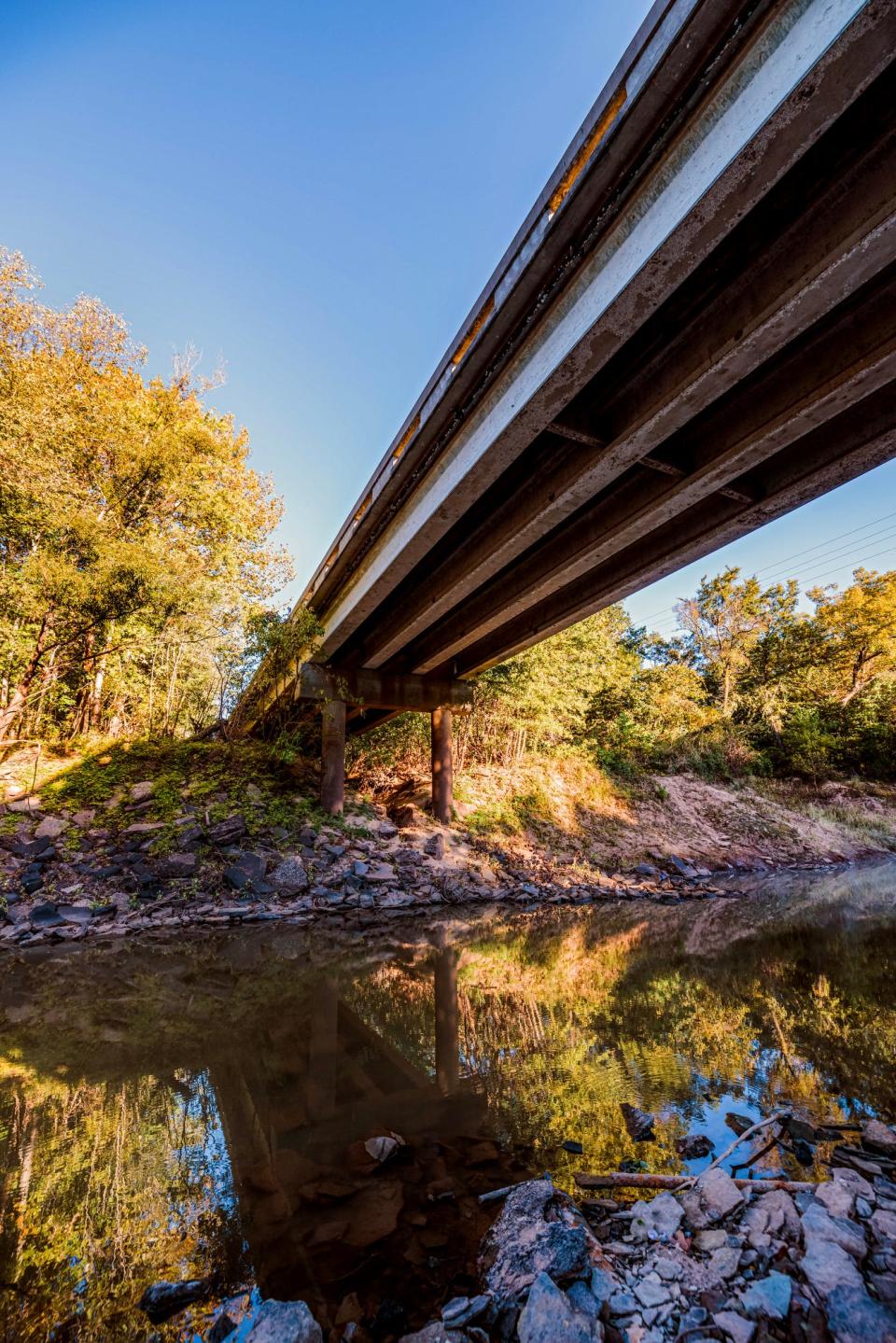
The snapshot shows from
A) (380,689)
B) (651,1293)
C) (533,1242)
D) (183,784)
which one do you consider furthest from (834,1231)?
(183,784)

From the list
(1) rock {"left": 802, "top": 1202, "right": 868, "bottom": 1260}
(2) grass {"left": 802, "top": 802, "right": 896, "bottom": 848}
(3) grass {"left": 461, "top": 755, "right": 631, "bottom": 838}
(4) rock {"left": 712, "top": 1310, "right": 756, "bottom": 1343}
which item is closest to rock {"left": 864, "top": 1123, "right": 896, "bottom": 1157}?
(1) rock {"left": 802, "top": 1202, "right": 868, "bottom": 1260}

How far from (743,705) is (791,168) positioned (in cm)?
2548

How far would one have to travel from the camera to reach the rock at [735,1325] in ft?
4.71

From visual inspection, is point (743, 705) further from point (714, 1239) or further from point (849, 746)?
point (714, 1239)

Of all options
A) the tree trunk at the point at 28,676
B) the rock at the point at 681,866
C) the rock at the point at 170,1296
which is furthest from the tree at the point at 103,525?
the rock at the point at 681,866

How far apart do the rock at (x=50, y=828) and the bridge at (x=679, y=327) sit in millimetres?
6661

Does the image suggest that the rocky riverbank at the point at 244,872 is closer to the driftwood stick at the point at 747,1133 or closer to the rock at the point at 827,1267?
the driftwood stick at the point at 747,1133

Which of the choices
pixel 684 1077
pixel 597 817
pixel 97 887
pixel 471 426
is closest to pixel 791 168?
pixel 471 426

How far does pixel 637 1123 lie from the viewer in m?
2.64

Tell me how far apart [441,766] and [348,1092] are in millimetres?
9813

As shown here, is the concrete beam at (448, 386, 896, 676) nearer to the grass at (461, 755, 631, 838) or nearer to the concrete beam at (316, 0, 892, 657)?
the concrete beam at (316, 0, 892, 657)

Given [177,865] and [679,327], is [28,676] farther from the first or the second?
A: [679,327]

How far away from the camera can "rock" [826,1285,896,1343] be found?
55.4 inches

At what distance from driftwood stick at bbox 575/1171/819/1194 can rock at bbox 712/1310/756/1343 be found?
2.16 feet
